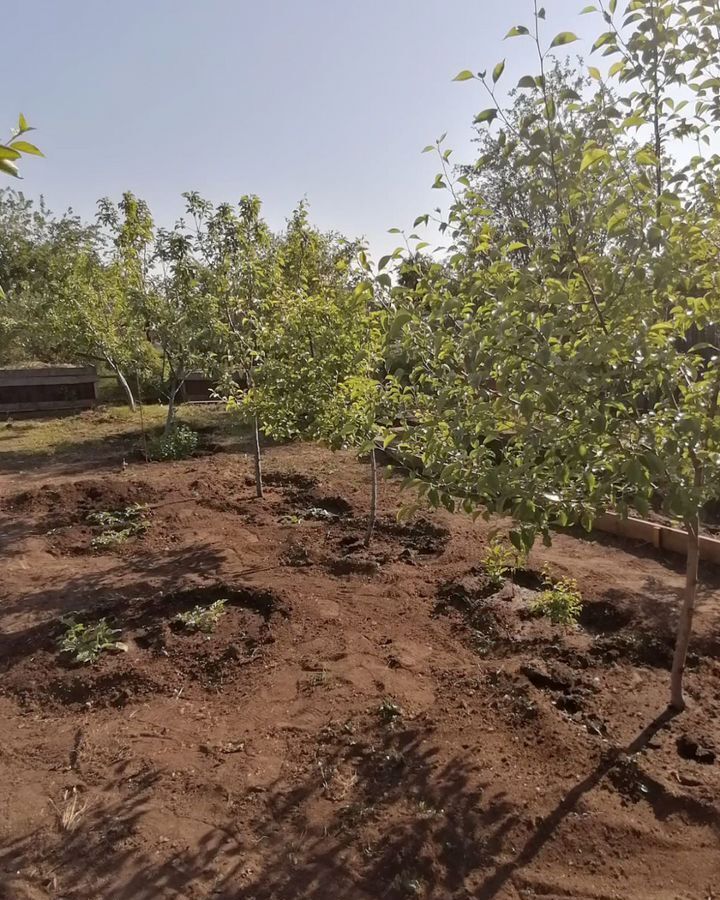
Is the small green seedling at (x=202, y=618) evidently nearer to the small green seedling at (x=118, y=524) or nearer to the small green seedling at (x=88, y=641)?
the small green seedling at (x=88, y=641)

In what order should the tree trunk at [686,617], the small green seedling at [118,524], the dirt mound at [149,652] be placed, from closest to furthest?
1. the tree trunk at [686,617]
2. the dirt mound at [149,652]
3. the small green seedling at [118,524]

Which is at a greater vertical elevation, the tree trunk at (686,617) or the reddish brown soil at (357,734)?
the tree trunk at (686,617)

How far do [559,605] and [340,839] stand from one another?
2770 mm

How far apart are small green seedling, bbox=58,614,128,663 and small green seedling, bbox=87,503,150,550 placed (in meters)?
2.17

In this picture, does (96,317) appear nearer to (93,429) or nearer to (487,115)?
(93,429)

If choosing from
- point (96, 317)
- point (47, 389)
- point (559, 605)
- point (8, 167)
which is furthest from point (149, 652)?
point (47, 389)

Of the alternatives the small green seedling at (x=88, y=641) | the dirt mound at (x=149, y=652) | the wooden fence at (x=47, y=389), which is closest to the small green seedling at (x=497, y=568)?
the dirt mound at (x=149, y=652)

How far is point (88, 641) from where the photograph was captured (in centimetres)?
496

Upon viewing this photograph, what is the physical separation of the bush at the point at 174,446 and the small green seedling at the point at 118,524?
3125 mm

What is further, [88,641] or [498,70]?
[88,641]

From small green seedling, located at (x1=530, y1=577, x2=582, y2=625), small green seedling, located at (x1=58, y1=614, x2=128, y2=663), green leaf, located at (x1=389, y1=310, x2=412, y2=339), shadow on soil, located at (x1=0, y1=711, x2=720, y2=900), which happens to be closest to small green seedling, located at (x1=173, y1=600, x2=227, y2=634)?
small green seedling, located at (x1=58, y1=614, x2=128, y2=663)

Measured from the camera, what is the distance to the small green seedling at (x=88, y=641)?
478 centimetres

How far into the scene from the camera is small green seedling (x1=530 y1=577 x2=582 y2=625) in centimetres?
506

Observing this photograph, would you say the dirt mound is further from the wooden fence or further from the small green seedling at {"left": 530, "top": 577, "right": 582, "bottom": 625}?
the wooden fence
